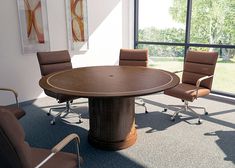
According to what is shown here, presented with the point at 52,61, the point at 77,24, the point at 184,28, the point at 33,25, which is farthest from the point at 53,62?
the point at 184,28

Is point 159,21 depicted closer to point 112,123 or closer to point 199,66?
point 199,66

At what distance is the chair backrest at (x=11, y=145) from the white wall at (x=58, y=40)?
292 centimetres

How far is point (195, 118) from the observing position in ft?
11.9

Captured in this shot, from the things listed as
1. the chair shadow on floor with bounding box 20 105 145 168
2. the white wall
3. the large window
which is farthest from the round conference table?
the large window

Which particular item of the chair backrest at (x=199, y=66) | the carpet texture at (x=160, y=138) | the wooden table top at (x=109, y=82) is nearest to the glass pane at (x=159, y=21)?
the chair backrest at (x=199, y=66)

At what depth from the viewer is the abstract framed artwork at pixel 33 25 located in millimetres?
3957

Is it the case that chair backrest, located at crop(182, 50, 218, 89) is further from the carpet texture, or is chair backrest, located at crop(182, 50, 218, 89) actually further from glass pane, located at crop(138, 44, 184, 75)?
glass pane, located at crop(138, 44, 184, 75)

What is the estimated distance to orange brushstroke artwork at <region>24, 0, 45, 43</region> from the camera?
400 centimetres

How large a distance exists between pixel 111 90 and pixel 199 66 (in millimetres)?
1895

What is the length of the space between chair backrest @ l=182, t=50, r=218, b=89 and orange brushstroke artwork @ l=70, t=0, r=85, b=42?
2.25 m

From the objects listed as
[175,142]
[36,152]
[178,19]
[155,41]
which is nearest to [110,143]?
[175,142]

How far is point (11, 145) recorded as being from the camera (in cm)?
124

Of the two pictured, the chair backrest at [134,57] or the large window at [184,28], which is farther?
the large window at [184,28]

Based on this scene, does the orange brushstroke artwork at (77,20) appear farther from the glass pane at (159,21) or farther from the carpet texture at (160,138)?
the glass pane at (159,21)
